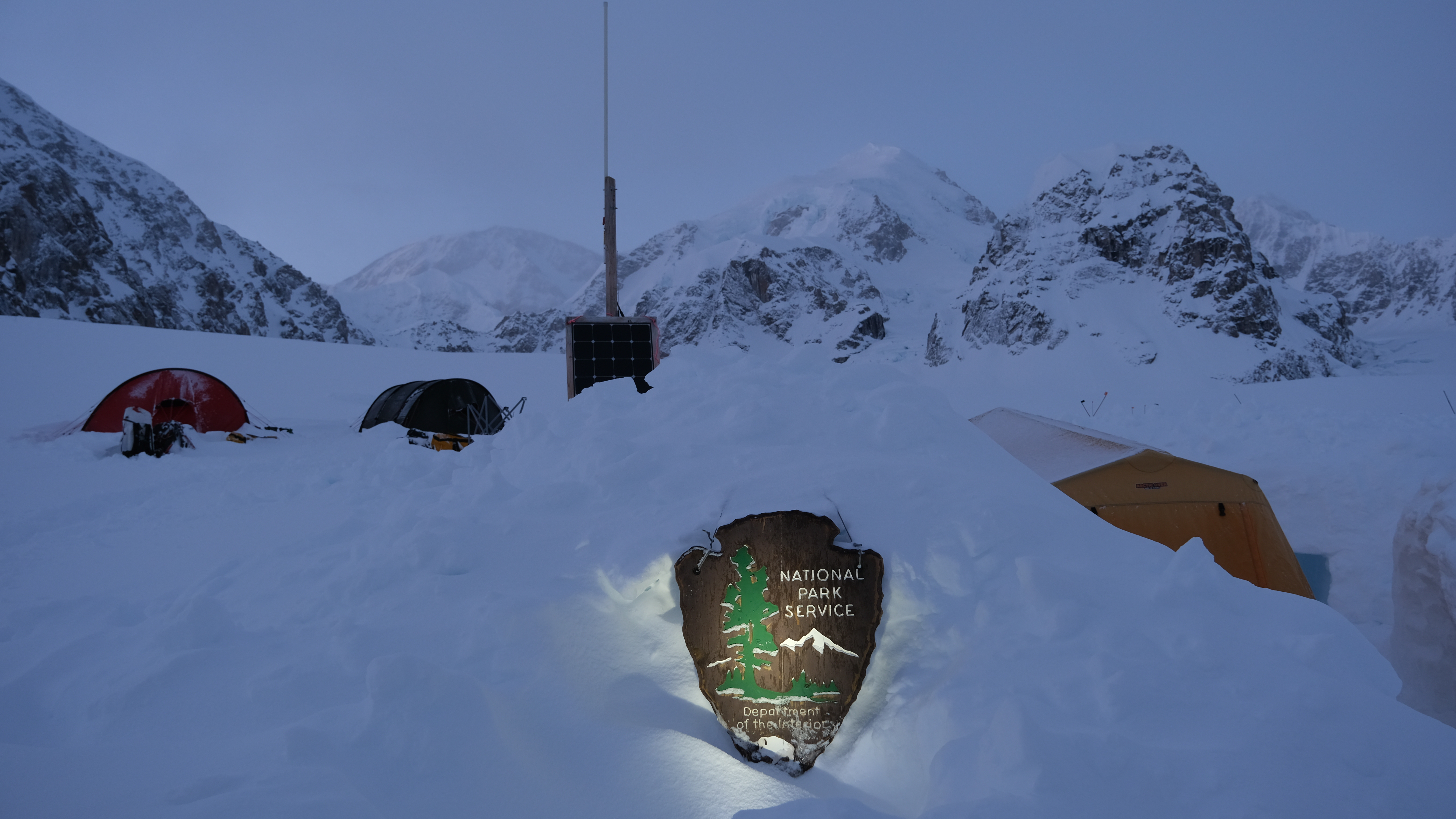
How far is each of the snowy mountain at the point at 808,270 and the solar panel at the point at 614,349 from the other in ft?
174

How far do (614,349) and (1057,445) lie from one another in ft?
17.6

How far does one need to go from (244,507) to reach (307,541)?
3074 millimetres

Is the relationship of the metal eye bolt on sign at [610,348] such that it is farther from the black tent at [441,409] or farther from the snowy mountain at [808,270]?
the snowy mountain at [808,270]

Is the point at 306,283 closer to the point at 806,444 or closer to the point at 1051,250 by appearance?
the point at 1051,250

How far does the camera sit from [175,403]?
1116cm

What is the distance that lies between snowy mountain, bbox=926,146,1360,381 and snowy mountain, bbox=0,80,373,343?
56347mm

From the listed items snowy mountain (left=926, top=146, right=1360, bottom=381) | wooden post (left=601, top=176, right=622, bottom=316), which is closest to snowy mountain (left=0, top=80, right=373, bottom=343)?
wooden post (left=601, top=176, right=622, bottom=316)

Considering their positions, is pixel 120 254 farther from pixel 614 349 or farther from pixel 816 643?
pixel 816 643

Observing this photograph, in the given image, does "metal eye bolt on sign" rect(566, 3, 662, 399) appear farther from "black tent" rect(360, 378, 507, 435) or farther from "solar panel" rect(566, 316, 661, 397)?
"black tent" rect(360, 378, 507, 435)

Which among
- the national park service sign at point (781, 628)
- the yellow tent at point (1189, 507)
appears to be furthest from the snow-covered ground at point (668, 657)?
the yellow tent at point (1189, 507)

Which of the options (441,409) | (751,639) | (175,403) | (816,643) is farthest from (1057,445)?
(175,403)

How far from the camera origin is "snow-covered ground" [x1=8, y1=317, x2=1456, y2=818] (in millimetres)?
1916

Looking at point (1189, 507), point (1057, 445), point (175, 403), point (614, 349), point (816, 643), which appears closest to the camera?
point (816, 643)

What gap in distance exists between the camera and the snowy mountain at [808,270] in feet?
283
